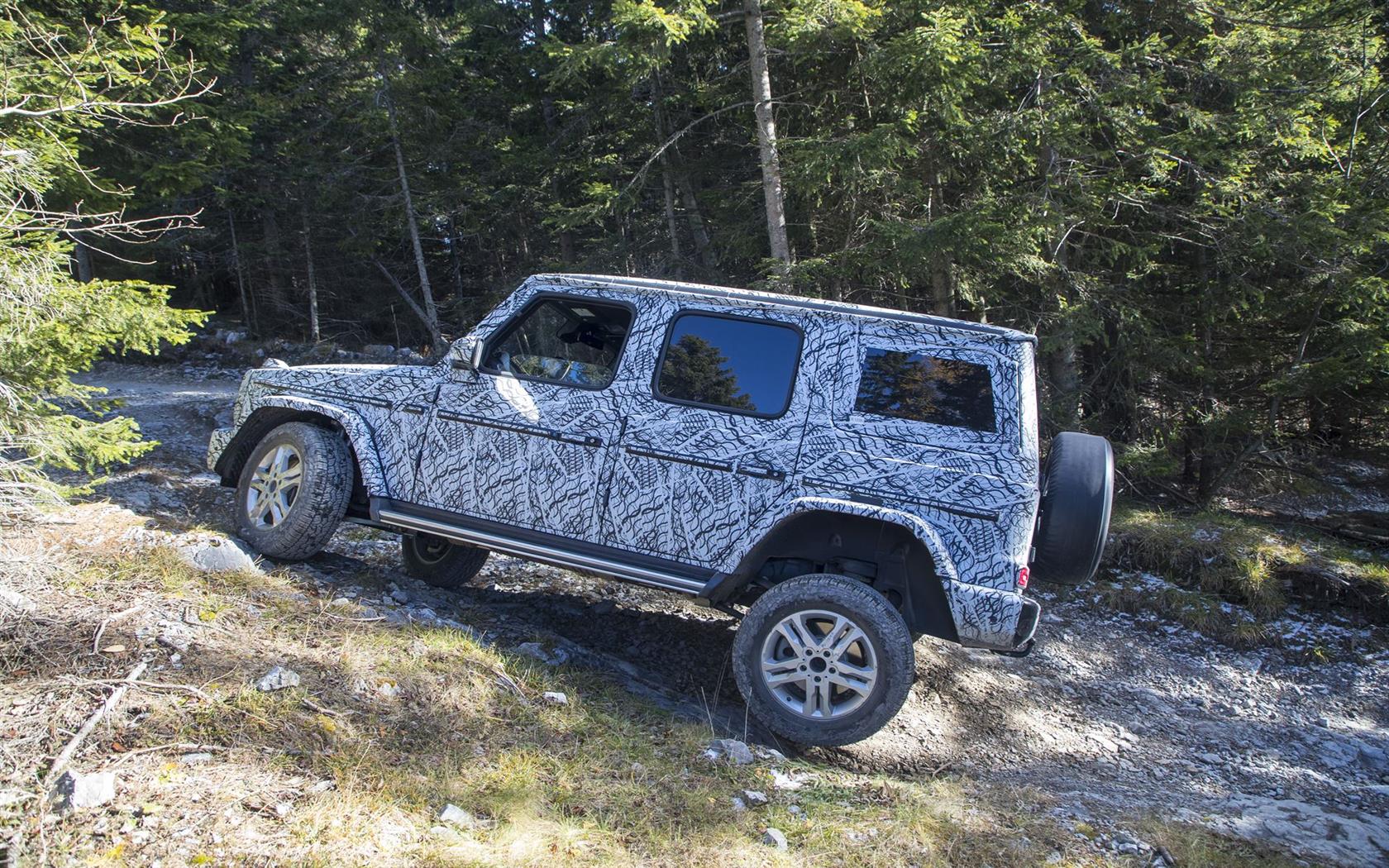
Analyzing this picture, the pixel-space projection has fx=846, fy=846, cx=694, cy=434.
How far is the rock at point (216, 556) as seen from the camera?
16.4 ft

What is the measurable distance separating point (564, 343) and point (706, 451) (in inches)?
47.7

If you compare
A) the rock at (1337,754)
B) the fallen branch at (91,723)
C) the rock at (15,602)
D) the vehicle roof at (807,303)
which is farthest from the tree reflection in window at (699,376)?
the rock at (1337,754)

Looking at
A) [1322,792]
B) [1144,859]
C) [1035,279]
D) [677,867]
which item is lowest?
[1322,792]

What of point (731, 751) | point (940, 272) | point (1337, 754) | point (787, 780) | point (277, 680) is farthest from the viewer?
point (940, 272)

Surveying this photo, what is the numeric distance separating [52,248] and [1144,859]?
23.3ft

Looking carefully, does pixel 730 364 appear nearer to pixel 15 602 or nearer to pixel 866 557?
pixel 866 557

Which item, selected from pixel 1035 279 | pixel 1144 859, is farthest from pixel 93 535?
pixel 1035 279

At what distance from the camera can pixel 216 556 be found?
5.05 meters

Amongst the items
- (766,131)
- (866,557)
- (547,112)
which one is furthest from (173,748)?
(547,112)

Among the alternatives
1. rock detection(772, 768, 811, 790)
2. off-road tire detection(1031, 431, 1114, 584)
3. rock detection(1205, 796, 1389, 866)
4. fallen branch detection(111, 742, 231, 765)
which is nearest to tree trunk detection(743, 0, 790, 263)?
off-road tire detection(1031, 431, 1114, 584)

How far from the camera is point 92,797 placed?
9.50 ft

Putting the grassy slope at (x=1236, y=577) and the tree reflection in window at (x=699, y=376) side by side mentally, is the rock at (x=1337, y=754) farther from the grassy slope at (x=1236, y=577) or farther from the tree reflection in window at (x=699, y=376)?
the tree reflection in window at (x=699, y=376)

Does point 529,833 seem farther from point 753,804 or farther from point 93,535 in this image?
point 93,535

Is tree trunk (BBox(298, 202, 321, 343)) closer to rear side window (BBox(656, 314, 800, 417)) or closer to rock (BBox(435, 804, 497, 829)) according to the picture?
rear side window (BBox(656, 314, 800, 417))
